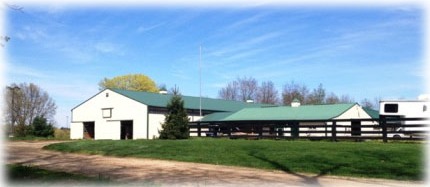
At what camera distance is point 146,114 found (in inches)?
1505

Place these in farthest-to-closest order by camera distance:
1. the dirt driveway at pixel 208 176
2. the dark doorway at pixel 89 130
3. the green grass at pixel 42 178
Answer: the dark doorway at pixel 89 130
the dirt driveway at pixel 208 176
the green grass at pixel 42 178

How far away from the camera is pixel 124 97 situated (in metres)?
40.2

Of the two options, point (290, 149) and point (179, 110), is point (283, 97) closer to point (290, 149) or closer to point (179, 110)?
point (179, 110)

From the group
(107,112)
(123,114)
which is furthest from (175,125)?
(107,112)

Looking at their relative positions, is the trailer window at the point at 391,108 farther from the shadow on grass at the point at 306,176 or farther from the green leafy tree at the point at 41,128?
the green leafy tree at the point at 41,128

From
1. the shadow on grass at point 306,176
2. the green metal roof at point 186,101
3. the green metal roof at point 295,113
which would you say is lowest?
the shadow on grass at point 306,176

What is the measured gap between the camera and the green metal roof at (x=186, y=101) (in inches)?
1574

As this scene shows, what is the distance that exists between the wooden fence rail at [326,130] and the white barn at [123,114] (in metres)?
7.14

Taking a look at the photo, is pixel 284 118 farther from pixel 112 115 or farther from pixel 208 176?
pixel 208 176

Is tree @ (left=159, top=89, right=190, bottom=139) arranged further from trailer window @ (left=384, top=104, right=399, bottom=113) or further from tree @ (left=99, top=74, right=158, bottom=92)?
tree @ (left=99, top=74, right=158, bottom=92)

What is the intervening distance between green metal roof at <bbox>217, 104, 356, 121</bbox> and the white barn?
204 inches

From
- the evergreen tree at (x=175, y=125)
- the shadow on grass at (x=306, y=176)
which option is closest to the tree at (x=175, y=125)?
the evergreen tree at (x=175, y=125)

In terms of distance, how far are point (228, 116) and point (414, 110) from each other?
642 inches

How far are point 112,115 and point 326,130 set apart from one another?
22138 mm
